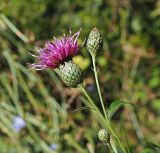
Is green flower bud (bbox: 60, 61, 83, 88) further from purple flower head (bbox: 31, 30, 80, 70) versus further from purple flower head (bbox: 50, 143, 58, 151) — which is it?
purple flower head (bbox: 50, 143, 58, 151)

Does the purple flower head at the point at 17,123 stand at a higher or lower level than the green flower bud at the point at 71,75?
lower

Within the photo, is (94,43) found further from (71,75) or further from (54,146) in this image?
(54,146)

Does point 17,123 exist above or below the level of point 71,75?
below

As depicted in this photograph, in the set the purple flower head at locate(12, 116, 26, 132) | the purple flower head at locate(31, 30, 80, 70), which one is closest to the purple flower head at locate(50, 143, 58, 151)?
the purple flower head at locate(12, 116, 26, 132)

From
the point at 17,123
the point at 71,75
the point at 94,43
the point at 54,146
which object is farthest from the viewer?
the point at 17,123

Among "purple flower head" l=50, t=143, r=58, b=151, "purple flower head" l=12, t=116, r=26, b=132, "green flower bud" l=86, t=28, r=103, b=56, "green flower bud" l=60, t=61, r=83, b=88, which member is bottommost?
"purple flower head" l=50, t=143, r=58, b=151

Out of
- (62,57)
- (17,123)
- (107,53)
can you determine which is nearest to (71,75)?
(62,57)

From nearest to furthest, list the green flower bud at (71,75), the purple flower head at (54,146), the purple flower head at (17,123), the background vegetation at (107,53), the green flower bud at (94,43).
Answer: the green flower bud at (71,75) → the green flower bud at (94,43) → the purple flower head at (54,146) → the purple flower head at (17,123) → the background vegetation at (107,53)

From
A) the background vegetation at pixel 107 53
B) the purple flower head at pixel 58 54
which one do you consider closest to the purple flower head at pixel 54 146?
the background vegetation at pixel 107 53

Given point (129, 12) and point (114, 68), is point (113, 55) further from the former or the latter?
point (129, 12)

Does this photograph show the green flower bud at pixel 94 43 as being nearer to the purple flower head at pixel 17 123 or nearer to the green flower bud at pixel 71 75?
the green flower bud at pixel 71 75
